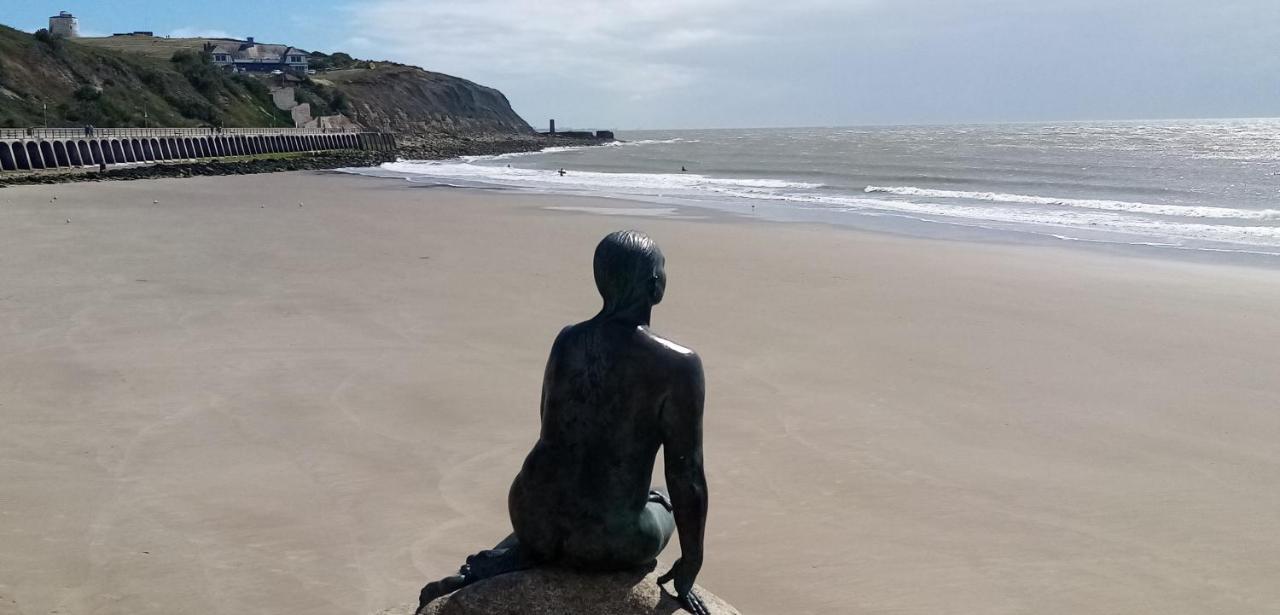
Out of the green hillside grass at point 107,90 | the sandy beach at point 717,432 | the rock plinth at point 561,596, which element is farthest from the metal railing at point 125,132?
the rock plinth at point 561,596

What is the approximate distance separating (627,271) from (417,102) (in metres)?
120

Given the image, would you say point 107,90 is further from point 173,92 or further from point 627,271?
point 627,271

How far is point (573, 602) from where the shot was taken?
9.70ft

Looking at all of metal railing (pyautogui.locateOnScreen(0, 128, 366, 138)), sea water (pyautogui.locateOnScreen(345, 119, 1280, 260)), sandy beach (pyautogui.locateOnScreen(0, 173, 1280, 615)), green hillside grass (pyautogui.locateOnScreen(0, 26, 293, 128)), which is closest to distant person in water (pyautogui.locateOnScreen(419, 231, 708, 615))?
sandy beach (pyautogui.locateOnScreen(0, 173, 1280, 615))

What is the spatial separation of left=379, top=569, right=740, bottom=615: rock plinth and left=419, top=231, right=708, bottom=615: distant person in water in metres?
0.03

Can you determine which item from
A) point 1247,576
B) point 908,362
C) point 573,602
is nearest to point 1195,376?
point 908,362

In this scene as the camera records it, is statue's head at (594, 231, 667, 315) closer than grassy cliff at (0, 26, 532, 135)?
Yes

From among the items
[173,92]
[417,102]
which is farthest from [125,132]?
[417,102]

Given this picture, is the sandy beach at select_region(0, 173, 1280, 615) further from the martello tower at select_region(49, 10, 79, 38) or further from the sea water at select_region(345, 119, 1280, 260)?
the martello tower at select_region(49, 10, 79, 38)

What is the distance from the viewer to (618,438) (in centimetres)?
295

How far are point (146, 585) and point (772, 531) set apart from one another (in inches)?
132

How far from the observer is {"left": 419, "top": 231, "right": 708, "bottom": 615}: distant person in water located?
2.88m

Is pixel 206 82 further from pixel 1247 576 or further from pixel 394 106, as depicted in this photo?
pixel 1247 576

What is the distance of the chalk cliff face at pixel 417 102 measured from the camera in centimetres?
10481
